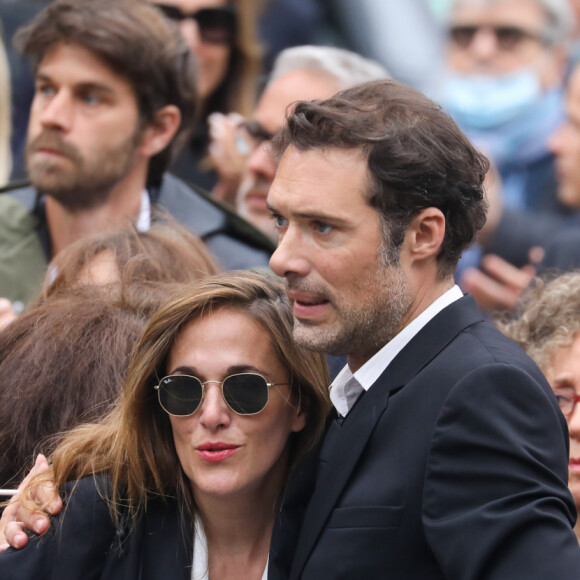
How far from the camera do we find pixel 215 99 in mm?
5945

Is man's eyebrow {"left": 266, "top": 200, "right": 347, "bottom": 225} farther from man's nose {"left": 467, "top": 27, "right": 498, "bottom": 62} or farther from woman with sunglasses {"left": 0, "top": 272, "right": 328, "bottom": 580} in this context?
man's nose {"left": 467, "top": 27, "right": 498, "bottom": 62}

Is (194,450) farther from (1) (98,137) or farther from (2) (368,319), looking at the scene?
(1) (98,137)

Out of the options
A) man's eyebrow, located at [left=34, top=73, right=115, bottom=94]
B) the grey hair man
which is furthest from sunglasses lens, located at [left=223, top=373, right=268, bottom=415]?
the grey hair man

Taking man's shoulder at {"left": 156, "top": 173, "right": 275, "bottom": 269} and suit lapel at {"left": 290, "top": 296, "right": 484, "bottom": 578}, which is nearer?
suit lapel at {"left": 290, "top": 296, "right": 484, "bottom": 578}

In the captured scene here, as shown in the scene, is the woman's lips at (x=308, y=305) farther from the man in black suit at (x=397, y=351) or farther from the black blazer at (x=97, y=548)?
the black blazer at (x=97, y=548)

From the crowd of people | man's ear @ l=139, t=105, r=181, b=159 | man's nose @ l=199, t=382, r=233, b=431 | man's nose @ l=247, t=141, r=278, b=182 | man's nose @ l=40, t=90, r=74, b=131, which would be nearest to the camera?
the crowd of people

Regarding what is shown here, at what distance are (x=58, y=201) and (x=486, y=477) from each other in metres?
3.09

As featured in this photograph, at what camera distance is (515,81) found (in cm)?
576

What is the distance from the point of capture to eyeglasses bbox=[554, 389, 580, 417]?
3.20m

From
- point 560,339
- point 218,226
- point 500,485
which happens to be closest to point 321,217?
point 500,485

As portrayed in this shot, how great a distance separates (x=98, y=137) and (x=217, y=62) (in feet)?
4.09

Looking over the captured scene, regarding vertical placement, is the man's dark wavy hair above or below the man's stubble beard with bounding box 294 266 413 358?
below

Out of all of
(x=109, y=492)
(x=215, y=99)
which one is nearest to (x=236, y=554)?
(x=109, y=492)

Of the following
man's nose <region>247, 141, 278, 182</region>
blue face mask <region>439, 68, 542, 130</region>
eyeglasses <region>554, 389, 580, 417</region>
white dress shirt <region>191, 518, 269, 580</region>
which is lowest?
man's nose <region>247, 141, 278, 182</region>
